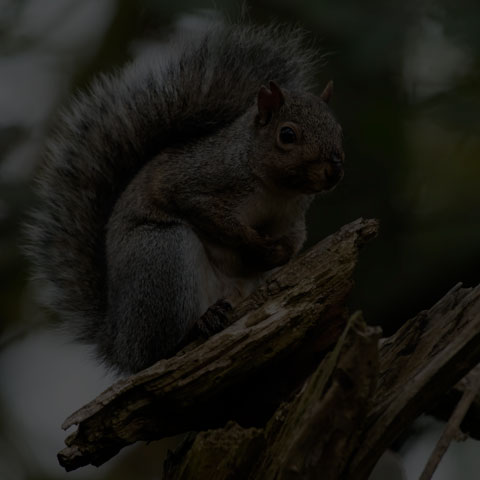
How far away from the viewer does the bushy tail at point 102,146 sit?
2955 millimetres

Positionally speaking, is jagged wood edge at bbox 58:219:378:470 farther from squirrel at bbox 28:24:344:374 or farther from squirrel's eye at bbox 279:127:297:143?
squirrel's eye at bbox 279:127:297:143

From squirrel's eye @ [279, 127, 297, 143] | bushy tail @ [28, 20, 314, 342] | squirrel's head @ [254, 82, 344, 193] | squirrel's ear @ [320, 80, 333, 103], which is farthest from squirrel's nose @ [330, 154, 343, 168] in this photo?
bushy tail @ [28, 20, 314, 342]

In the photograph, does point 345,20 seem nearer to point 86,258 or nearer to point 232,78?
point 232,78

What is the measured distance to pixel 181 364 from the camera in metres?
2.06

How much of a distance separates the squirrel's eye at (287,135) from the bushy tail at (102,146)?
0.35 meters

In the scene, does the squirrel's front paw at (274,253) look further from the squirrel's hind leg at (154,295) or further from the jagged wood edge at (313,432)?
the jagged wood edge at (313,432)

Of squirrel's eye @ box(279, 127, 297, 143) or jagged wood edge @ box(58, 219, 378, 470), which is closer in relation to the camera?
jagged wood edge @ box(58, 219, 378, 470)

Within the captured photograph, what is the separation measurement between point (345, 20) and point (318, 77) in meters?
0.57

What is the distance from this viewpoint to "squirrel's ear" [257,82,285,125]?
2.80 metres

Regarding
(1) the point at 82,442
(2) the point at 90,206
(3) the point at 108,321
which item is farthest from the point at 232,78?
(1) the point at 82,442

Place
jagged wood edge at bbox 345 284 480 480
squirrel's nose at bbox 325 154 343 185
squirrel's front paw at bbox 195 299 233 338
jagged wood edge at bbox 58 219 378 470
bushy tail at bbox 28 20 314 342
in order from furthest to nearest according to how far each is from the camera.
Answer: bushy tail at bbox 28 20 314 342
squirrel's nose at bbox 325 154 343 185
squirrel's front paw at bbox 195 299 233 338
jagged wood edge at bbox 58 219 378 470
jagged wood edge at bbox 345 284 480 480

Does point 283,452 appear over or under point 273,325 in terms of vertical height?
under

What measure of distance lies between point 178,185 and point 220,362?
2.93 feet

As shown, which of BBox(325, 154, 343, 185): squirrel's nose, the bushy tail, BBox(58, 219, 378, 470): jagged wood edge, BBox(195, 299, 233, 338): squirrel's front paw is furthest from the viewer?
the bushy tail
